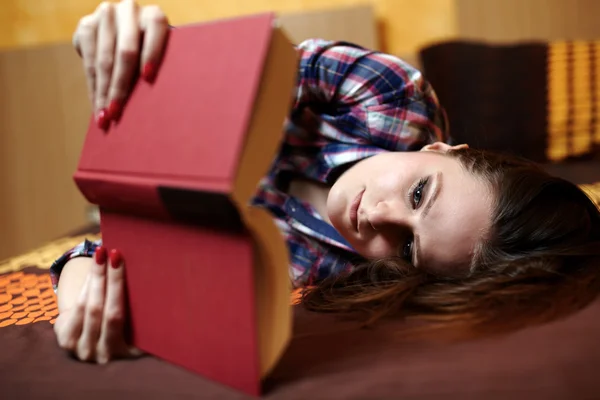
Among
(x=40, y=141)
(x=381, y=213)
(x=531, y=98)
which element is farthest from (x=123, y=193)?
(x=40, y=141)

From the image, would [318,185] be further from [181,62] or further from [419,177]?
[181,62]

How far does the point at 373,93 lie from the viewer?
109 cm

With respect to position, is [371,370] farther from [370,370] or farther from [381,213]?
[381,213]

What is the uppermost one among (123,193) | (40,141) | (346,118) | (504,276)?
(123,193)

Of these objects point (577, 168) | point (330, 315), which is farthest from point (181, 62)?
point (577, 168)

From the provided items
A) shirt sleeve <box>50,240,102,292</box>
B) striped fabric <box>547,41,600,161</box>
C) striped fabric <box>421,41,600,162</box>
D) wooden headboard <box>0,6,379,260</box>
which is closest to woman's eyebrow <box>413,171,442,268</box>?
shirt sleeve <box>50,240,102,292</box>

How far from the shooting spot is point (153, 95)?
47 cm

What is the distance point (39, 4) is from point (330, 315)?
217cm

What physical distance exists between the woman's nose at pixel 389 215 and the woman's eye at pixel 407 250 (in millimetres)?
61

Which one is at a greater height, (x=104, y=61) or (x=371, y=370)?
(x=104, y=61)

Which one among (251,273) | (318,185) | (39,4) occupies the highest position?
(39,4)

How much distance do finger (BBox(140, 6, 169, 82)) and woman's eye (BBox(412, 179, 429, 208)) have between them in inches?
20.0

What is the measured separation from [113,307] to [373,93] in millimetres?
771

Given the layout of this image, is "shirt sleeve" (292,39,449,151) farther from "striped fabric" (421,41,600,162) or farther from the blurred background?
the blurred background
